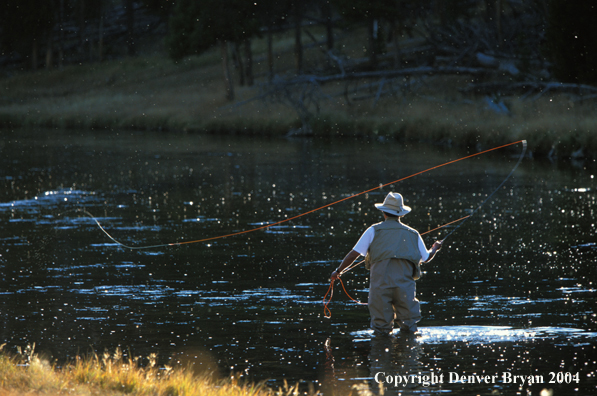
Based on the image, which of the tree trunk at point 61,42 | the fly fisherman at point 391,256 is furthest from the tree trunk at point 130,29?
the fly fisherman at point 391,256

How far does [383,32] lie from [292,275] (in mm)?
46731

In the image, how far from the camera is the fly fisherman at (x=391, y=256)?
8.41 m

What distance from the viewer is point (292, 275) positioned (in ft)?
40.2

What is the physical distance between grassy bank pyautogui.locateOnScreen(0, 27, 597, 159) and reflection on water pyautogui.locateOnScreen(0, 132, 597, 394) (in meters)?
6.05

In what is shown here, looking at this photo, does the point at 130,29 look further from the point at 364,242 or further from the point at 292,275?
the point at 364,242

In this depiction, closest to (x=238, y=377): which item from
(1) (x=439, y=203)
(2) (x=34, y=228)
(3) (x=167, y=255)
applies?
(3) (x=167, y=255)

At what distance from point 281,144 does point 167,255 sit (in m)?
23.5

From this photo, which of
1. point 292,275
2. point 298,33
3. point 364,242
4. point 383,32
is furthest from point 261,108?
point 364,242

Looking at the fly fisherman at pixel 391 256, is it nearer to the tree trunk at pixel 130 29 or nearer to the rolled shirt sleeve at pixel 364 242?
the rolled shirt sleeve at pixel 364 242

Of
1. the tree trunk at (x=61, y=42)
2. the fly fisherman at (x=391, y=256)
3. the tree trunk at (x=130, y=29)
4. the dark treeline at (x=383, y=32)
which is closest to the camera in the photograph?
the fly fisherman at (x=391, y=256)

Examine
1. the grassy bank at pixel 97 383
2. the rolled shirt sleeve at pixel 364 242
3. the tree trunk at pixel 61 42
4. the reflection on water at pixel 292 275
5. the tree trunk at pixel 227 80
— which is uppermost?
the tree trunk at pixel 61 42

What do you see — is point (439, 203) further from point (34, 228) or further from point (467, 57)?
point (467, 57)

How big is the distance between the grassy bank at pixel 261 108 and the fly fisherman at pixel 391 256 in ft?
68.9

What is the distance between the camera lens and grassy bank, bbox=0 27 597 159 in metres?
31.3
